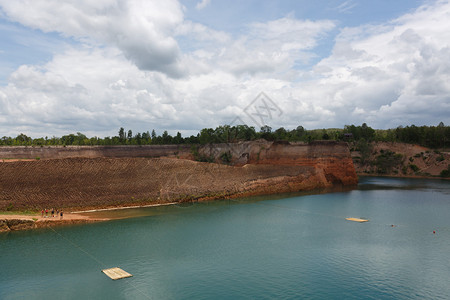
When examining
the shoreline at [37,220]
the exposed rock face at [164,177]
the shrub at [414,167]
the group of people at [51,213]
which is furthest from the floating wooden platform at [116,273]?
the shrub at [414,167]

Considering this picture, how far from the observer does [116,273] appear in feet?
54.8

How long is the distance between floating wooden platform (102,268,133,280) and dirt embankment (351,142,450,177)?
7612 centimetres

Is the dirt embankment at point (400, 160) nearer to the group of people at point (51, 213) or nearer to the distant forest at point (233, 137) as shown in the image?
the distant forest at point (233, 137)

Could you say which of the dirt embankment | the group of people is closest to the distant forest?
the dirt embankment

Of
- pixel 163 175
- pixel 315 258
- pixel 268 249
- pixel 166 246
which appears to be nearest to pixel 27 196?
pixel 163 175

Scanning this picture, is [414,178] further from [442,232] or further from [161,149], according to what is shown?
[161,149]

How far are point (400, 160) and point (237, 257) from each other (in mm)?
72769

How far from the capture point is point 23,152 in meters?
48.0

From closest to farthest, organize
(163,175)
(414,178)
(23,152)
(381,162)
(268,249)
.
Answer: (268,249), (163,175), (23,152), (414,178), (381,162)

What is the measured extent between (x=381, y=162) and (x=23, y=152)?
7824 centimetres

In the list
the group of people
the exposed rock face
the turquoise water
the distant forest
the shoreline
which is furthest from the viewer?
the distant forest

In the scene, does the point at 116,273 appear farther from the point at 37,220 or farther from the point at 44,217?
the point at 44,217

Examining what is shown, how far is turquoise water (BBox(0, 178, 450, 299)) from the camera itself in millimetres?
15062

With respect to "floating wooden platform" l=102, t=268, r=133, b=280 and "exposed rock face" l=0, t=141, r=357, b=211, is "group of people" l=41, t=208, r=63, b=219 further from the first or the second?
"floating wooden platform" l=102, t=268, r=133, b=280
